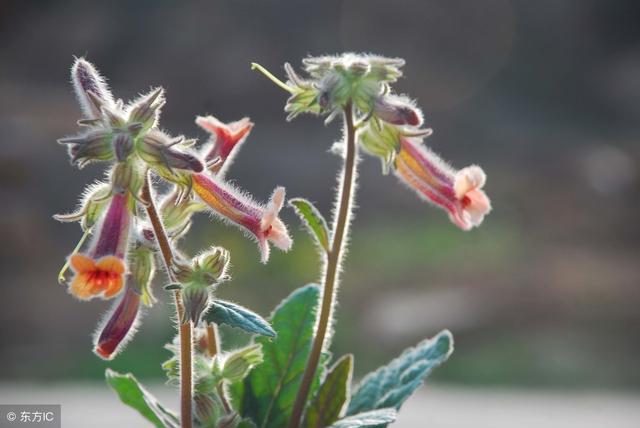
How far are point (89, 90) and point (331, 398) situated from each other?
32 cm

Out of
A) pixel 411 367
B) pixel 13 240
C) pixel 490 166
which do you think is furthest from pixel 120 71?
pixel 411 367

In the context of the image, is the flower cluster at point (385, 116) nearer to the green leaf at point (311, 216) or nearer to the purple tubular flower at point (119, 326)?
the green leaf at point (311, 216)

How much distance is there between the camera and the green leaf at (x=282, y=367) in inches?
32.6

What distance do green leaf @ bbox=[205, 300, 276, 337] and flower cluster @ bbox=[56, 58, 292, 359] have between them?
0.02 metres

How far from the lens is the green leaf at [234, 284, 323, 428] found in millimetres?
827

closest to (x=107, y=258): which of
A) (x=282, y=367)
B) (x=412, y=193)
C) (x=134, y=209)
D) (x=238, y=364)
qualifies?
(x=134, y=209)

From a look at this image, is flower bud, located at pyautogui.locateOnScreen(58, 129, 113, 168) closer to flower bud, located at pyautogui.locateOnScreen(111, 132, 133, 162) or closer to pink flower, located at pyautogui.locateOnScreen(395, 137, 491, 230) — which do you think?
flower bud, located at pyautogui.locateOnScreen(111, 132, 133, 162)

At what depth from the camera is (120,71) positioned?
5281mm

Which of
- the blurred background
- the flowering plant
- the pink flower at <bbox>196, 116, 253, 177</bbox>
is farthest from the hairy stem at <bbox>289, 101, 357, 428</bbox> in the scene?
the blurred background

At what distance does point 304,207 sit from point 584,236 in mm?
3838

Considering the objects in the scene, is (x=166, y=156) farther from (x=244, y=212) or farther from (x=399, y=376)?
(x=399, y=376)

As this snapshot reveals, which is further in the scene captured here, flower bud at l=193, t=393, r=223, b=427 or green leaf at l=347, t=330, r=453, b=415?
green leaf at l=347, t=330, r=453, b=415

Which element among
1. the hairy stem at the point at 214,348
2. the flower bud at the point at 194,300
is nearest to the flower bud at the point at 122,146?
the flower bud at the point at 194,300

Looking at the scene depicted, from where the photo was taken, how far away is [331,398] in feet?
2.51
